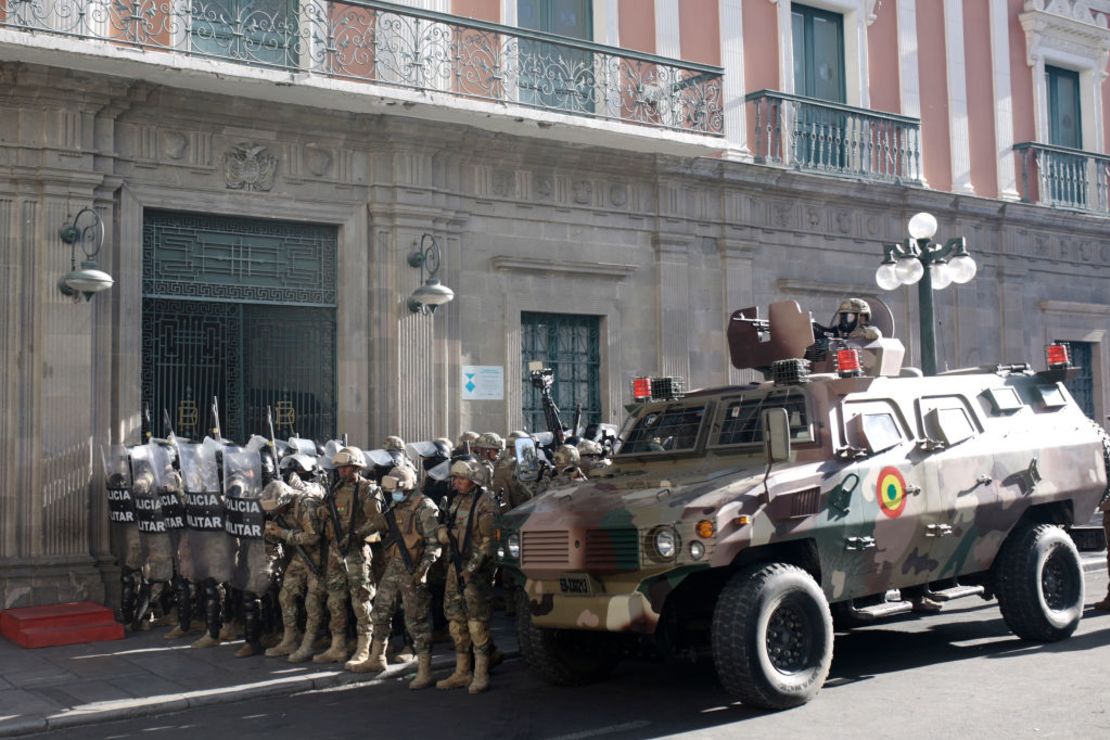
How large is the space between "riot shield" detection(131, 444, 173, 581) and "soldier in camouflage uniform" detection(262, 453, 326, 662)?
1.52 metres

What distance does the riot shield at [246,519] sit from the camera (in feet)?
33.4

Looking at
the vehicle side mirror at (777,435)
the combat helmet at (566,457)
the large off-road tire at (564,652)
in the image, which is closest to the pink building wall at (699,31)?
the combat helmet at (566,457)

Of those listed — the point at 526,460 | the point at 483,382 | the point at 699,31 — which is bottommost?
the point at 526,460

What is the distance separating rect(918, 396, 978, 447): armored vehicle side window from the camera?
9.45 m

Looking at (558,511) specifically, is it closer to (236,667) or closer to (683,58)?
(236,667)

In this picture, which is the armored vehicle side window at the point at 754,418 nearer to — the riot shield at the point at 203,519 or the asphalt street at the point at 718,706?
the asphalt street at the point at 718,706

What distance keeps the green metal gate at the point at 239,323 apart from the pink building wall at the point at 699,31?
19.3ft

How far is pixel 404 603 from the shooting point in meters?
9.40

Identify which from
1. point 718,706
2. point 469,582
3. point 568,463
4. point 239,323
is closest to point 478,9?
point 239,323

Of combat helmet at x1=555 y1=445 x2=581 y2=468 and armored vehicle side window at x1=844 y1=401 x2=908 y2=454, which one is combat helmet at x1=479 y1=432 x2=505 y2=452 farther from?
armored vehicle side window at x1=844 y1=401 x2=908 y2=454

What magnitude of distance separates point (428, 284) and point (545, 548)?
5.99 m

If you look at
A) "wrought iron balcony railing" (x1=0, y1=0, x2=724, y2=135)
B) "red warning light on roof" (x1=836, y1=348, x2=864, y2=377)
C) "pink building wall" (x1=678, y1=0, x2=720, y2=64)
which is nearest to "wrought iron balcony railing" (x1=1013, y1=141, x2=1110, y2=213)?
"pink building wall" (x1=678, y1=0, x2=720, y2=64)

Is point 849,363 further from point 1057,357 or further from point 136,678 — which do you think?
point 136,678

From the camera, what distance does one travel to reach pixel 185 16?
500 inches
